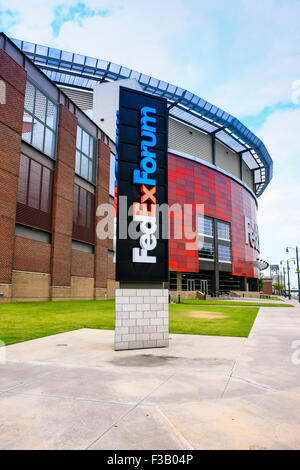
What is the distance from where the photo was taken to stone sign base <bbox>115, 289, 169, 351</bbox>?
9.41m

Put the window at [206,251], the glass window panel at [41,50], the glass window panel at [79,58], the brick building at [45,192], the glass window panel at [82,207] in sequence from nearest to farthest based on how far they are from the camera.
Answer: the brick building at [45,192] < the glass window panel at [82,207] < the glass window panel at [41,50] < the glass window panel at [79,58] < the window at [206,251]

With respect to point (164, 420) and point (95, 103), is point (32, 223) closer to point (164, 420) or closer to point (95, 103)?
point (164, 420)

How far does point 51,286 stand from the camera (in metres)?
31.0

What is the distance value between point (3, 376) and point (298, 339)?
9683 millimetres

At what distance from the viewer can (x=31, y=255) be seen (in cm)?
2873

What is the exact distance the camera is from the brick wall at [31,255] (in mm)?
27272

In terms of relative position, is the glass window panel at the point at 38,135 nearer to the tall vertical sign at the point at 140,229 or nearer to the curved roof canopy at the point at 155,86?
the tall vertical sign at the point at 140,229

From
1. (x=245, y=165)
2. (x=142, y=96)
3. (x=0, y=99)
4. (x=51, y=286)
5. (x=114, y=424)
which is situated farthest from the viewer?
(x=245, y=165)

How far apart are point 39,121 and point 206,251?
1647 inches

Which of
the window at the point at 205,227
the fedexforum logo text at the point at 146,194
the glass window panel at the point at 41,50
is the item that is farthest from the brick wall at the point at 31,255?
the window at the point at 205,227

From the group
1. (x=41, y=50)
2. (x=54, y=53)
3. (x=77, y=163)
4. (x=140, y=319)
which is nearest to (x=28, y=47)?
(x=41, y=50)

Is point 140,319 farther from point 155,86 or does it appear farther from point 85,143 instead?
point 155,86

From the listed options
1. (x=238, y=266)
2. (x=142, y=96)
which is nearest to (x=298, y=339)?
(x=142, y=96)

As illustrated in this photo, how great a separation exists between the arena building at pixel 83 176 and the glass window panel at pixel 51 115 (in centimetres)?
12
